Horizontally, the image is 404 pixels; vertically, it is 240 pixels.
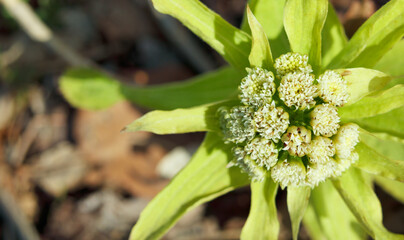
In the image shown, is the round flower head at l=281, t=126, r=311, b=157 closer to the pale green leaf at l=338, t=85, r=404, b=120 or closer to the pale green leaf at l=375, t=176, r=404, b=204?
the pale green leaf at l=338, t=85, r=404, b=120

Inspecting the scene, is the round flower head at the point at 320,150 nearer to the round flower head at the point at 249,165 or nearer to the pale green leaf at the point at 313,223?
the round flower head at the point at 249,165

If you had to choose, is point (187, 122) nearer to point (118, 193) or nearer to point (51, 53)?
point (118, 193)

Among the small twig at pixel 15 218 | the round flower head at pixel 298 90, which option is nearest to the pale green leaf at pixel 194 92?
the round flower head at pixel 298 90

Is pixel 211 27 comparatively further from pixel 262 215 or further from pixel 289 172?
pixel 262 215

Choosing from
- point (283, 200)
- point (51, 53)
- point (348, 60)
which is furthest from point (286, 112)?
point (51, 53)

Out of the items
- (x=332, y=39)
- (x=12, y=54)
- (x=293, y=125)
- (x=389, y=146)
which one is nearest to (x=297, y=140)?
(x=293, y=125)

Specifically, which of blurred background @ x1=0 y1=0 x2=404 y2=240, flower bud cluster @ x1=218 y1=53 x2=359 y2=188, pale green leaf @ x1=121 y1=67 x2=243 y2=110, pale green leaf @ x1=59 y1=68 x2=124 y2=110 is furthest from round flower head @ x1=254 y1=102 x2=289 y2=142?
blurred background @ x1=0 y1=0 x2=404 y2=240
